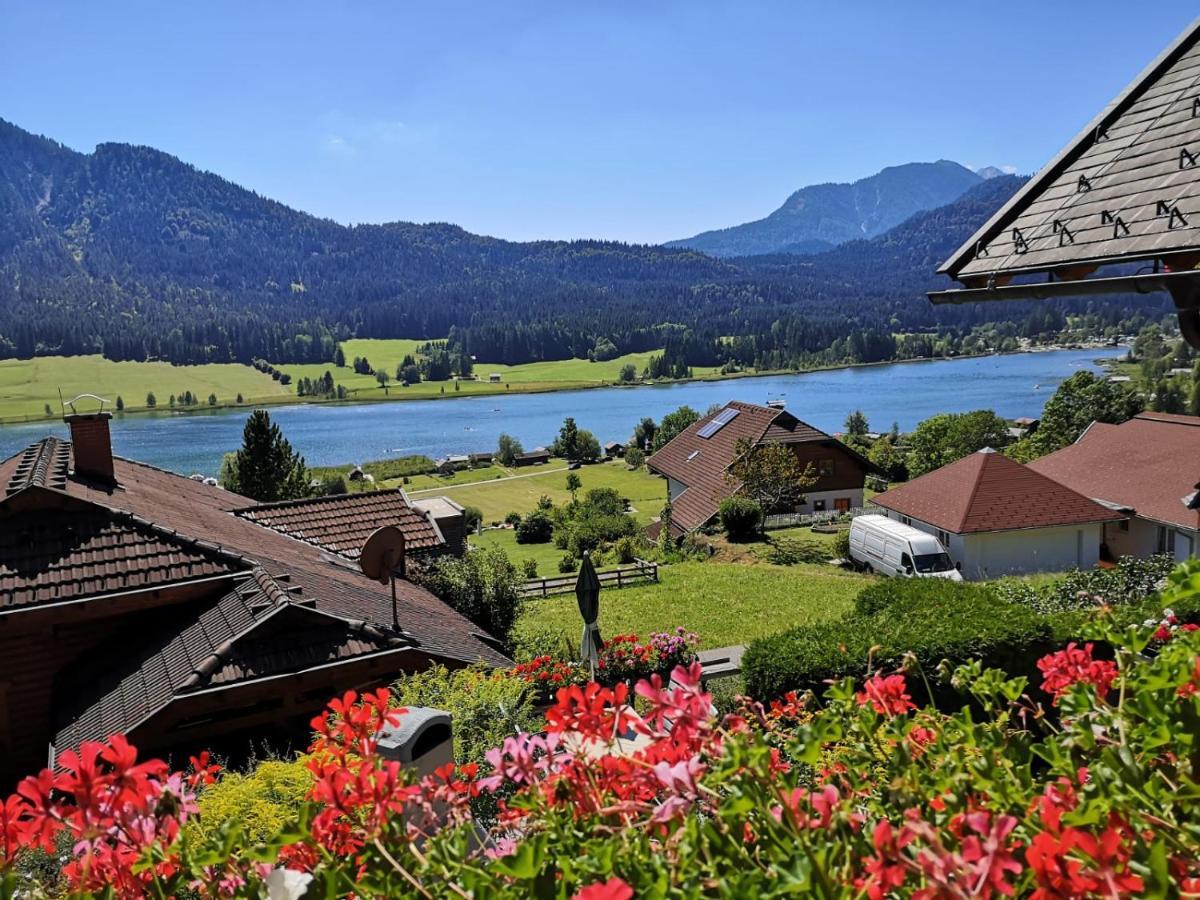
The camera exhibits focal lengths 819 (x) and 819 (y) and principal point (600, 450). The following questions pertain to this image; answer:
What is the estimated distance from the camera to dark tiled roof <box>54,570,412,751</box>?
907cm

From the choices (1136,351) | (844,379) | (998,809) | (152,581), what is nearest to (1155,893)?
(998,809)

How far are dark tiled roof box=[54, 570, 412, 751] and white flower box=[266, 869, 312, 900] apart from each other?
26.3 feet

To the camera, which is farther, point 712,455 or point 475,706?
point 712,455

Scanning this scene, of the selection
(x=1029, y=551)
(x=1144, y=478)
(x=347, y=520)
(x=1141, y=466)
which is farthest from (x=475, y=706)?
(x=1141, y=466)

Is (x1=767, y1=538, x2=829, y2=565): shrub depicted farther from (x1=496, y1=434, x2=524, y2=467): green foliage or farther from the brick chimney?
(x1=496, y1=434, x2=524, y2=467): green foliage

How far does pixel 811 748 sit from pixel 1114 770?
578 millimetres

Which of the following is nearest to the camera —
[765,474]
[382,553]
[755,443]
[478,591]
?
[382,553]

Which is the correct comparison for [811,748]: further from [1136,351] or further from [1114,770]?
[1136,351]

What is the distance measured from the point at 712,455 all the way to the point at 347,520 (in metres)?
24.9

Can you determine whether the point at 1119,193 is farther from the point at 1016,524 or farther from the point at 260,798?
the point at 1016,524

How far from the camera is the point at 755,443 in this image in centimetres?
3741

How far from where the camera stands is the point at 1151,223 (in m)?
4.50

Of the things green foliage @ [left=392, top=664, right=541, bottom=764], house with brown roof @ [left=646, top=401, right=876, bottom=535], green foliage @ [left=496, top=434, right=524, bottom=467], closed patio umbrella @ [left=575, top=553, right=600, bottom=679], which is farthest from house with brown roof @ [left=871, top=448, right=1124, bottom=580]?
green foliage @ [left=496, top=434, right=524, bottom=467]

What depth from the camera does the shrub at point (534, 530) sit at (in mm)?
50022
